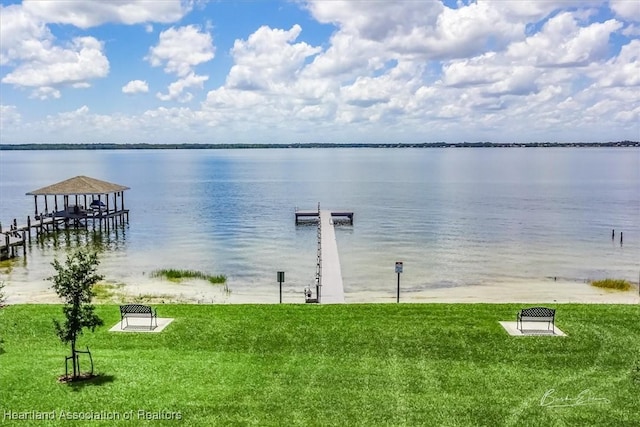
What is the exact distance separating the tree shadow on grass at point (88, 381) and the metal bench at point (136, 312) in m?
3.22

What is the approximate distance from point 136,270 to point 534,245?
2579 cm

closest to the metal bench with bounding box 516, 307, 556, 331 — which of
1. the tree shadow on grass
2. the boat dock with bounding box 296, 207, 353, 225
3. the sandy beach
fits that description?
the sandy beach

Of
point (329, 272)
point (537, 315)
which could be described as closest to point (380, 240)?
point (329, 272)

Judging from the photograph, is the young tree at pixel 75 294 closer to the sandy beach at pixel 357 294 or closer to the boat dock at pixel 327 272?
the boat dock at pixel 327 272

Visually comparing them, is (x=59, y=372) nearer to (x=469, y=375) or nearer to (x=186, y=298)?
(x=469, y=375)

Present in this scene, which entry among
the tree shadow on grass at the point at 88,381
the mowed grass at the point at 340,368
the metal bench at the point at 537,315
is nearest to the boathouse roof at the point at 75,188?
the mowed grass at the point at 340,368

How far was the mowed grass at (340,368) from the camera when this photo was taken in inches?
374

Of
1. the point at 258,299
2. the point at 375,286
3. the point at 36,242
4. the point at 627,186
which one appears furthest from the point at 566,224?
the point at 627,186

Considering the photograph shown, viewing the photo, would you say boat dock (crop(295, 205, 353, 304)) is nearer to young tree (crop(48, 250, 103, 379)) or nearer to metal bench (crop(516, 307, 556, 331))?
metal bench (crop(516, 307, 556, 331))

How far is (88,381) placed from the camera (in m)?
10.6

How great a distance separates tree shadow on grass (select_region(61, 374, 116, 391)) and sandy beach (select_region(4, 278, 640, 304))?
11.3m

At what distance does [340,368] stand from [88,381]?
16.5ft

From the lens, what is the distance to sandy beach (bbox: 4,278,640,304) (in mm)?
22594

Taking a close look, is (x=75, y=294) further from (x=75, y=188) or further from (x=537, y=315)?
(x=75, y=188)
